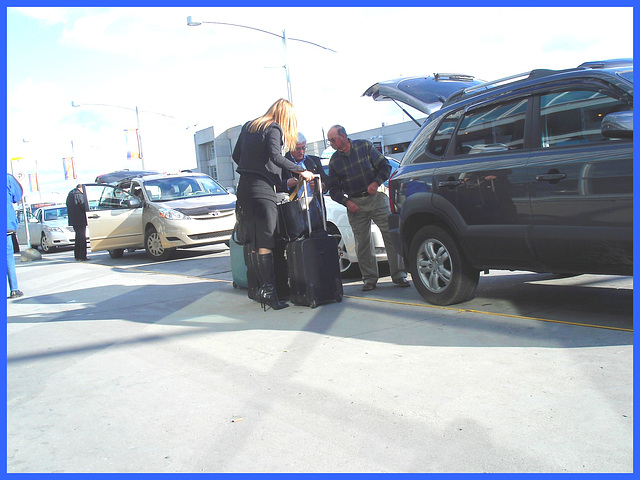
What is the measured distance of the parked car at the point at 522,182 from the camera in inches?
172

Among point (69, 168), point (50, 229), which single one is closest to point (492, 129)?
point (50, 229)

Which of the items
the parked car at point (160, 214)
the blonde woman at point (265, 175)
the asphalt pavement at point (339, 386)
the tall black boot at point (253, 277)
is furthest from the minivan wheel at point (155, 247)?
the blonde woman at point (265, 175)

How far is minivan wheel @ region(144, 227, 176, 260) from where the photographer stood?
12.6 metres

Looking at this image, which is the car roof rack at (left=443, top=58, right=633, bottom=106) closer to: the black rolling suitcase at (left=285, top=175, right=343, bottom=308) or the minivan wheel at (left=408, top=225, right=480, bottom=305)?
the minivan wheel at (left=408, top=225, right=480, bottom=305)

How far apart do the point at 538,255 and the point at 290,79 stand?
23.8 m

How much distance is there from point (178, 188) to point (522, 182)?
31.6 feet

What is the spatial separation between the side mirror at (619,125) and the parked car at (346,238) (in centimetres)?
372

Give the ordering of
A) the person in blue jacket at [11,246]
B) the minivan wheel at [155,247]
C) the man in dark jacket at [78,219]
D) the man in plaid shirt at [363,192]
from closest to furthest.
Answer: the man in plaid shirt at [363,192], the person in blue jacket at [11,246], the minivan wheel at [155,247], the man in dark jacket at [78,219]

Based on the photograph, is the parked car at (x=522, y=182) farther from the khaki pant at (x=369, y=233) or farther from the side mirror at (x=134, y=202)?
the side mirror at (x=134, y=202)

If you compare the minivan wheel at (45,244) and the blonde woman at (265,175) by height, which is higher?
the blonde woman at (265,175)

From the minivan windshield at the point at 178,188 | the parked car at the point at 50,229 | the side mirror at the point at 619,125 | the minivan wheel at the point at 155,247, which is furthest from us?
the parked car at the point at 50,229

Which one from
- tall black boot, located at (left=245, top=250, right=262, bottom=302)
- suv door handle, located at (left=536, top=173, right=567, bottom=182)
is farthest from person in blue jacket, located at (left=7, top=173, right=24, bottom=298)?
suv door handle, located at (left=536, top=173, right=567, bottom=182)

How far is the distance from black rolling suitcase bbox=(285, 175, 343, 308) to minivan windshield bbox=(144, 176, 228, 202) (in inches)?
291

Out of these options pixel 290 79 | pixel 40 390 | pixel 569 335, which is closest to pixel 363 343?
pixel 569 335
